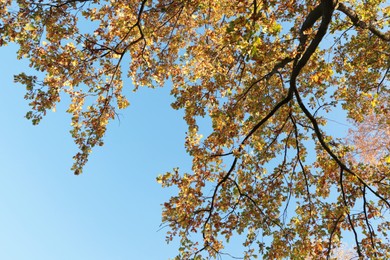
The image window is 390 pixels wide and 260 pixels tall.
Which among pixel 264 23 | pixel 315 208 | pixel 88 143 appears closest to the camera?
pixel 264 23

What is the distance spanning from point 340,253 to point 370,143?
9874mm

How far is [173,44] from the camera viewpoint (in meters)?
12.0

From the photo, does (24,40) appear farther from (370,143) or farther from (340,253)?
(340,253)

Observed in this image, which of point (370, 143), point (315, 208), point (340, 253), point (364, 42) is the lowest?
point (315, 208)

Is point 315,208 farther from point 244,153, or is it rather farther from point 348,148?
point 244,153

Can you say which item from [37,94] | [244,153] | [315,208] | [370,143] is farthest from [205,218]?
[370,143]

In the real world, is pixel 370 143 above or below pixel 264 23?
above

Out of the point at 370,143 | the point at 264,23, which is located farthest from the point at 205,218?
the point at 370,143

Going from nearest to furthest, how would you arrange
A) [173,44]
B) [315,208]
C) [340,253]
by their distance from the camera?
[315,208] → [173,44] → [340,253]

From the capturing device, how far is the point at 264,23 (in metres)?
4.93

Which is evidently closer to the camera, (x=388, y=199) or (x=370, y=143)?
(x=388, y=199)

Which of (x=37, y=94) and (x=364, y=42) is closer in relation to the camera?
(x=37, y=94)

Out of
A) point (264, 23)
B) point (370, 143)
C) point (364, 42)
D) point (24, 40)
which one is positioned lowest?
point (264, 23)

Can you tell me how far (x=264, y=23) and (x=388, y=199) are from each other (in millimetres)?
7181
